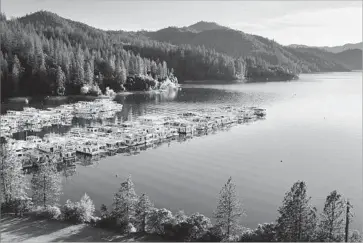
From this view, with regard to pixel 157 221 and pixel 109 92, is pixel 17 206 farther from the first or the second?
pixel 109 92

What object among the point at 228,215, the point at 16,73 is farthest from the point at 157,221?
the point at 16,73

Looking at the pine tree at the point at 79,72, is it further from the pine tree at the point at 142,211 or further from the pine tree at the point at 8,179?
the pine tree at the point at 142,211

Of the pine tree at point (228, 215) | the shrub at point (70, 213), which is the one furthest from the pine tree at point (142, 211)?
the pine tree at point (228, 215)

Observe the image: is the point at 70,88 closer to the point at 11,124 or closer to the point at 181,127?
the point at 11,124

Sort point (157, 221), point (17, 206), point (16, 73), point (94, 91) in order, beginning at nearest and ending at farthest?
point (157, 221) < point (17, 206) < point (16, 73) < point (94, 91)

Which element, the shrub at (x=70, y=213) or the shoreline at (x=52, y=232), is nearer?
the shoreline at (x=52, y=232)

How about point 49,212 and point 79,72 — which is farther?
point 79,72

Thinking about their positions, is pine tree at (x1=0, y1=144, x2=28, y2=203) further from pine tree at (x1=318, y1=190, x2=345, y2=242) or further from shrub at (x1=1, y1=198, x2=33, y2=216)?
pine tree at (x1=318, y1=190, x2=345, y2=242)

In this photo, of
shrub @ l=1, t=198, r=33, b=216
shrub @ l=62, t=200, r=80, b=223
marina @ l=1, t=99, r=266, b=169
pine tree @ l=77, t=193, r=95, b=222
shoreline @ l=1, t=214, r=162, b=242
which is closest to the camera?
shoreline @ l=1, t=214, r=162, b=242

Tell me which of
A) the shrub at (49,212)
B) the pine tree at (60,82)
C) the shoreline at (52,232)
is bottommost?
the shoreline at (52,232)

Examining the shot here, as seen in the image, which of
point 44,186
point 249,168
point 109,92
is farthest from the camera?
point 109,92

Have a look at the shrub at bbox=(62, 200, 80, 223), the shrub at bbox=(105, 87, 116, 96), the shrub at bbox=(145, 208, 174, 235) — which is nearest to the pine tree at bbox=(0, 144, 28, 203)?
the shrub at bbox=(62, 200, 80, 223)
